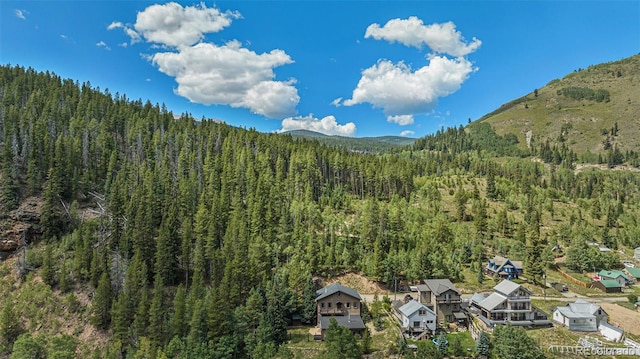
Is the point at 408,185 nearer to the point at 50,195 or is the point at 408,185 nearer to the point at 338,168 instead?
the point at 338,168

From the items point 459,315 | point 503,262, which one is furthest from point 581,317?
point 503,262

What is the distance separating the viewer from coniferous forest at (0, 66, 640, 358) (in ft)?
153

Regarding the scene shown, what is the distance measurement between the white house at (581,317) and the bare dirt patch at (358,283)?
26450 mm

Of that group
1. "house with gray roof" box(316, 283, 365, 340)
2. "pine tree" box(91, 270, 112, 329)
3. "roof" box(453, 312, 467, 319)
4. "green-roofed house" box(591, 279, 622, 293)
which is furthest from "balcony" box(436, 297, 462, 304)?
"pine tree" box(91, 270, 112, 329)

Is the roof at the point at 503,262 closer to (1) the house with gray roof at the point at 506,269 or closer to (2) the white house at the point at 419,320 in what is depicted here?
(1) the house with gray roof at the point at 506,269

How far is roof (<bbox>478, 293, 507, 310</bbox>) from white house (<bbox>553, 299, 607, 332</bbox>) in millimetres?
9065

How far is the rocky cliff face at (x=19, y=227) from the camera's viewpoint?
61.2m

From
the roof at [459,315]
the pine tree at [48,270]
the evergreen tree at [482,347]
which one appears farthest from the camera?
the pine tree at [48,270]

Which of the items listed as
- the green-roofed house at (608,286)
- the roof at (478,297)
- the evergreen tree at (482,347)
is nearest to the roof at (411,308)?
the evergreen tree at (482,347)

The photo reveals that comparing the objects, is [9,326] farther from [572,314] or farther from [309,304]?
[572,314]

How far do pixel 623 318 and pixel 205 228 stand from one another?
7035cm

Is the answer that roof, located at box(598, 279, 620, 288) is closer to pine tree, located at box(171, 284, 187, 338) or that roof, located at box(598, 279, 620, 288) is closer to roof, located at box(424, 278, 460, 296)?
roof, located at box(424, 278, 460, 296)

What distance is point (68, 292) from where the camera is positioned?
53.5 meters

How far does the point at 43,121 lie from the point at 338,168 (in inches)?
3199
